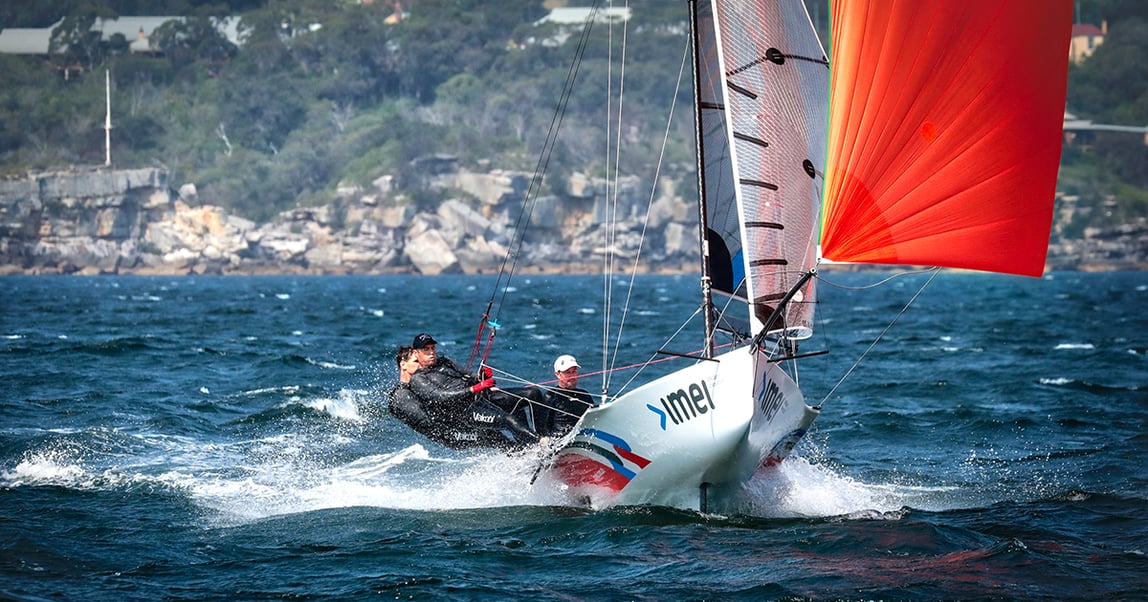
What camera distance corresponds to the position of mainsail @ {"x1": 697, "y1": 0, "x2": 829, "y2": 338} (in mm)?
10539

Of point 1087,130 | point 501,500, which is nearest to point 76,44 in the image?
point 1087,130

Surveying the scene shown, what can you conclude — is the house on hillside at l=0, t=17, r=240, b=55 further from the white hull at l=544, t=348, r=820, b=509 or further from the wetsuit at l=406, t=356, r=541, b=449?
the white hull at l=544, t=348, r=820, b=509

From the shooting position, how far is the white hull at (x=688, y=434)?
9.93 m

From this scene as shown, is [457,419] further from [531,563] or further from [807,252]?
[807,252]

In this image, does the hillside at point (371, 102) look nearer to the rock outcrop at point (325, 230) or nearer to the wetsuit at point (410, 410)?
the rock outcrop at point (325, 230)

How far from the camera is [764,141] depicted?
10633 millimetres

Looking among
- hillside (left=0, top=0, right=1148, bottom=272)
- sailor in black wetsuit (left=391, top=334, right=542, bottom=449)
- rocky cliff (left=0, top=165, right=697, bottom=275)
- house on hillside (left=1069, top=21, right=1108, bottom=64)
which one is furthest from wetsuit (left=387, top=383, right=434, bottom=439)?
house on hillside (left=1069, top=21, right=1108, bottom=64)

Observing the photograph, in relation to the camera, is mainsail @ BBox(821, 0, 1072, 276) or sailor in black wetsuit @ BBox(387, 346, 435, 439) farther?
sailor in black wetsuit @ BBox(387, 346, 435, 439)

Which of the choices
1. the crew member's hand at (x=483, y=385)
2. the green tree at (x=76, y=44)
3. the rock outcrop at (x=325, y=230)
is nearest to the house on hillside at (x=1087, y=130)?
the rock outcrop at (x=325, y=230)

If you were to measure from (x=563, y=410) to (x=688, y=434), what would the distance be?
1493mm

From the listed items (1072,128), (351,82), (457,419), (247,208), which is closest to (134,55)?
(351,82)

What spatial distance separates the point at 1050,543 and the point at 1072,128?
488 feet

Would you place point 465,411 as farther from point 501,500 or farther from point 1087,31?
point 1087,31

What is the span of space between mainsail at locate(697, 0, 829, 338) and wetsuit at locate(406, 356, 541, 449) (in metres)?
2.18
